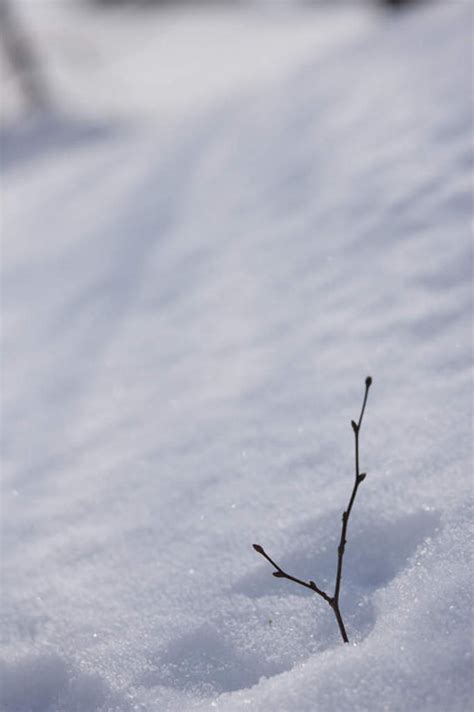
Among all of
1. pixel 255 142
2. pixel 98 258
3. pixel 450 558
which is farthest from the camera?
pixel 255 142

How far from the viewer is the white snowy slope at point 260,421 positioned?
52.2 inches

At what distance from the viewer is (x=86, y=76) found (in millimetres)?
11617

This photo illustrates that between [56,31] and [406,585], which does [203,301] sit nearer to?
[406,585]

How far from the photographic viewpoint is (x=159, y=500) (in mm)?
1747

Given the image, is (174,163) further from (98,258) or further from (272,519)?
(272,519)

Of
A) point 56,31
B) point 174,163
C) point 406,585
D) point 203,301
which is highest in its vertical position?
point 56,31

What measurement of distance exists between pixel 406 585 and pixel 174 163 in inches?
115

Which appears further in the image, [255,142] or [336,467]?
[255,142]

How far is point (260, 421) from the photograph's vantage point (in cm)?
187

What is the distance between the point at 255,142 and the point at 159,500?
232 cm

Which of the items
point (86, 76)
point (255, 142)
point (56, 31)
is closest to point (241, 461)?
point (255, 142)

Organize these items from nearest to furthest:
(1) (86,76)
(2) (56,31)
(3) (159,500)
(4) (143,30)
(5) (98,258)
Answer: (3) (159,500) < (5) (98,258) < (2) (56,31) < (1) (86,76) < (4) (143,30)

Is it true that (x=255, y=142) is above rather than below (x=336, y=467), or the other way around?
above

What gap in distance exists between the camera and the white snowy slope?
133cm
